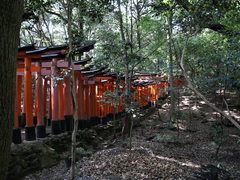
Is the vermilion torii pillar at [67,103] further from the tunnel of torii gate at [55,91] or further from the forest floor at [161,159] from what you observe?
the forest floor at [161,159]

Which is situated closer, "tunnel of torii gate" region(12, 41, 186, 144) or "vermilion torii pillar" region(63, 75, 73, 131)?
"tunnel of torii gate" region(12, 41, 186, 144)

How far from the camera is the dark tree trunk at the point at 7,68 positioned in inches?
68.9

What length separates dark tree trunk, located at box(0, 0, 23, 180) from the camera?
5.74ft

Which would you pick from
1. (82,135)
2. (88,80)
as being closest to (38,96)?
(82,135)

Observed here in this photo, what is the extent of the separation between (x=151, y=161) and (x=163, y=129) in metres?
7.16

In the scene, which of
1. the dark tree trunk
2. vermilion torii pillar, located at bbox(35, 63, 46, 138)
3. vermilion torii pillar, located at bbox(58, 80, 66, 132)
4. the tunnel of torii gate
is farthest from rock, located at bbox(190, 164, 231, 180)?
vermilion torii pillar, located at bbox(58, 80, 66, 132)

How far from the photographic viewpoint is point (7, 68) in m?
1.77

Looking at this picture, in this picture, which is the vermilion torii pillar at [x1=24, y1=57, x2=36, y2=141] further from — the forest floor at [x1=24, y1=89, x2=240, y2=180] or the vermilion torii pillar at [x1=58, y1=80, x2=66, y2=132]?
the vermilion torii pillar at [x1=58, y1=80, x2=66, y2=132]

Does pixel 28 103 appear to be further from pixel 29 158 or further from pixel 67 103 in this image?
pixel 67 103

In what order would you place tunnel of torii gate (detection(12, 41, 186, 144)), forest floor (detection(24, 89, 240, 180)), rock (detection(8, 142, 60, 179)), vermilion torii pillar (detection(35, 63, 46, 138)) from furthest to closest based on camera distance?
1. vermilion torii pillar (detection(35, 63, 46, 138))
2. tunnel of torii gate (detection(12, 41, 186, 144))
3. rock (detection(8, 142, 60, 179))
4. forest floor (detection(24, 89, 240, 180))

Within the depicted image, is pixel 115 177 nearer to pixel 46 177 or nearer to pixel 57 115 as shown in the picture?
pixel 46 177

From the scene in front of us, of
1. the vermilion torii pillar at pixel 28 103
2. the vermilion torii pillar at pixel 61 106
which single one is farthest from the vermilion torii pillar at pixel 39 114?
the vermilion torii pillar at pixel 61 106

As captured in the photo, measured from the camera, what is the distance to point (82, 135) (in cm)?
1039

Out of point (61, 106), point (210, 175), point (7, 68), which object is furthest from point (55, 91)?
point (7, 68)
